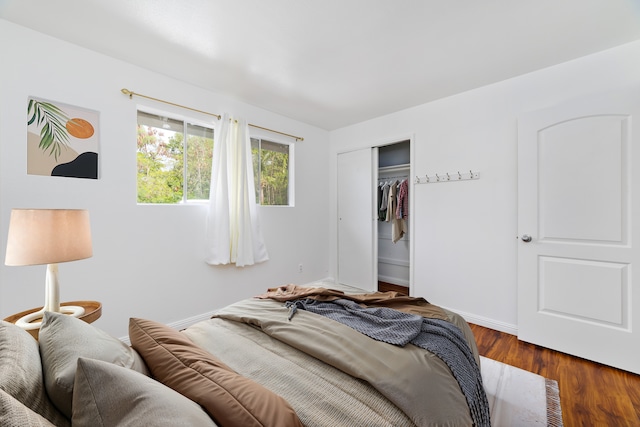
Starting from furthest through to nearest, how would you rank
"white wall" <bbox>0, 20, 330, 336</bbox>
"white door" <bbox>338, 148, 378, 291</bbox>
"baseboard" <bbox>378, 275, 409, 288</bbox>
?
"baseboard" <bbox>378, 275, 409, 288</bbox>, "white door" <bbox>338, 148, 378, 291</bbox>, "white wall" <bbox>0, 20, 330, 336</bbox>

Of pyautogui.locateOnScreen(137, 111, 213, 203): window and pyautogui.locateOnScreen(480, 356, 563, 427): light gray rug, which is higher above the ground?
pyautogui.locateOnScreen(137, 111, 213, 203): window

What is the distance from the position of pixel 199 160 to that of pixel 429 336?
2684 mm

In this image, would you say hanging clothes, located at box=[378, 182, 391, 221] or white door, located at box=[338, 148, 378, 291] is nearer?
white door, located at box=[338, 148, 378, 291]

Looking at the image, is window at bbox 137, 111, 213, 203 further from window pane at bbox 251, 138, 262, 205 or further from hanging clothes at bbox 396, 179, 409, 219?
hanging clothes at bbox 396, 179, 409, 219

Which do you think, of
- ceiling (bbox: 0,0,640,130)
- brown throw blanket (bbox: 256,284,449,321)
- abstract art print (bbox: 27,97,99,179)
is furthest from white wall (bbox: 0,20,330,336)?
brown throw blanket (bbox: 256,284,449,321)

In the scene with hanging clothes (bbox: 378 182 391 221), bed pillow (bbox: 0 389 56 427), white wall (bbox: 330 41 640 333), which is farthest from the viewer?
hanging clothes (bbox: 378 182 391 221)

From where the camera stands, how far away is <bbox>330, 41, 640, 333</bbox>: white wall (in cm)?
231

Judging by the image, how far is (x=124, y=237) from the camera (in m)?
2.32

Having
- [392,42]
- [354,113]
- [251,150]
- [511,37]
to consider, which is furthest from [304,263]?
[511,37]

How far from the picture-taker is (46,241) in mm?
1415

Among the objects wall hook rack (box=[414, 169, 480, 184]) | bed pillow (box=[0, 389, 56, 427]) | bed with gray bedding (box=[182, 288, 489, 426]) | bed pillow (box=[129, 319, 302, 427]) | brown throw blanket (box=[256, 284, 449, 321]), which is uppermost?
wall hook rack (box=[414, 169, 480, 184])

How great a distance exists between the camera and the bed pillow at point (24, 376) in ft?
1.93

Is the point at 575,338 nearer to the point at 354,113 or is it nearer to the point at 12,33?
the point at 354,113

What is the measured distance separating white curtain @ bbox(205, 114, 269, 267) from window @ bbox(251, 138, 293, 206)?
0.31 metres
